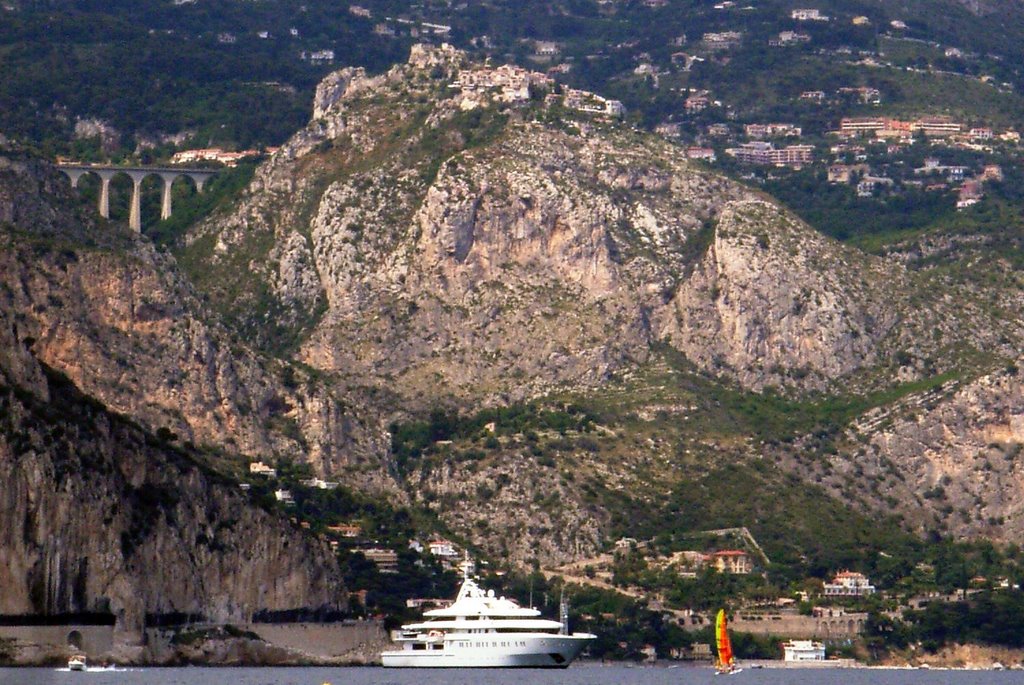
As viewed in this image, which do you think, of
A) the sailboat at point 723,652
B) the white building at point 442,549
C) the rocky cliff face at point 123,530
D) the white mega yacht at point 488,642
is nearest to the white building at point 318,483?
the white building at point 442,549

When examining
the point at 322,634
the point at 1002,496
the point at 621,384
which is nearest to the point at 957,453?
the point at 1002,496

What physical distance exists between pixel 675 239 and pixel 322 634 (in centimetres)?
4363

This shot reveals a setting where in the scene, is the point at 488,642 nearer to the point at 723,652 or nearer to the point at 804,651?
the point at 723,652

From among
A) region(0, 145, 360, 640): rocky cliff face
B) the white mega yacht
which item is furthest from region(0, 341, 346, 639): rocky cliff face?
the white mega yacht

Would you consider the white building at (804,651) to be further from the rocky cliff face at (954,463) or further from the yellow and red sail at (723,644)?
the rocky cliff face at (954,463)

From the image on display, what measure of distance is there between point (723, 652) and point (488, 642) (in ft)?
34.8

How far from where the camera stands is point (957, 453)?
18850cm

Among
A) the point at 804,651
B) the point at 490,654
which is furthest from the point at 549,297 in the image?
the point at 490,654

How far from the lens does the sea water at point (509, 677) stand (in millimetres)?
141000

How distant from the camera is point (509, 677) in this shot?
152250mm

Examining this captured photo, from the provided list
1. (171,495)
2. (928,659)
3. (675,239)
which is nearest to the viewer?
(171,495)

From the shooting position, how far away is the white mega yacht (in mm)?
161125

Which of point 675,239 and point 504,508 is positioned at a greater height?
point 675,239

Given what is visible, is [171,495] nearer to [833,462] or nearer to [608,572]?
[608,572]
